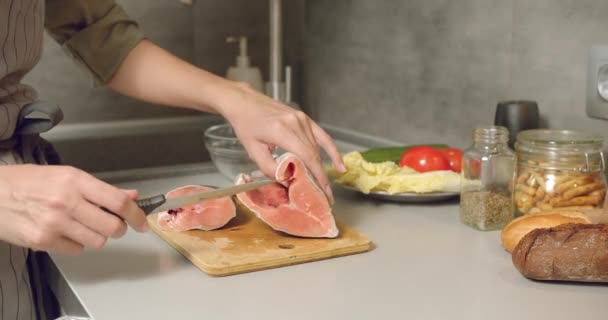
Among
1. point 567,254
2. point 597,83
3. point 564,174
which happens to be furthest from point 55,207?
point 597,83

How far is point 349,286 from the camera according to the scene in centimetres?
89

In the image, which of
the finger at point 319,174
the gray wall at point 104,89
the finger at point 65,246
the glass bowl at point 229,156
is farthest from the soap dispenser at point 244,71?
the finger at point 65,246

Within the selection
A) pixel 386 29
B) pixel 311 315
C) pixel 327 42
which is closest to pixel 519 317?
pixel 311 315

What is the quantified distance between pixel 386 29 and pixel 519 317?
3.24ft

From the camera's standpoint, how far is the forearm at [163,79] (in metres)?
1.24

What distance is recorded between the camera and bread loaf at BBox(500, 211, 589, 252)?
0.98 meters

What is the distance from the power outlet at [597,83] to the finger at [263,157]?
0.50 metres

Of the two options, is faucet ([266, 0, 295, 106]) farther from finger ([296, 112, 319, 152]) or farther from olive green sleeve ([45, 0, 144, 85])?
finger ([296, 112, 319, 152])

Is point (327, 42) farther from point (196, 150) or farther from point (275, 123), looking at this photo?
point (275, 123)

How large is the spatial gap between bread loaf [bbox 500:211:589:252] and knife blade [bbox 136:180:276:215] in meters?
0.33

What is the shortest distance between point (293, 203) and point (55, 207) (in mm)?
357

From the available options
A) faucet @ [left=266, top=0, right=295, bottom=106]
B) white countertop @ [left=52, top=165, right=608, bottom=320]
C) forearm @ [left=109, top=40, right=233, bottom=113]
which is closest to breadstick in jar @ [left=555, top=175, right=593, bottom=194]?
white countertop @ [left=52, top=165, right=608, bottom=320]

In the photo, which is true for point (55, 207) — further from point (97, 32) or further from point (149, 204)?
point (97, 32)

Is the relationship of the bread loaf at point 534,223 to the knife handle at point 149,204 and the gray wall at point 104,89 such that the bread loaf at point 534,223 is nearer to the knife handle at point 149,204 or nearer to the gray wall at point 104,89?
the knife handle at point 149,204
